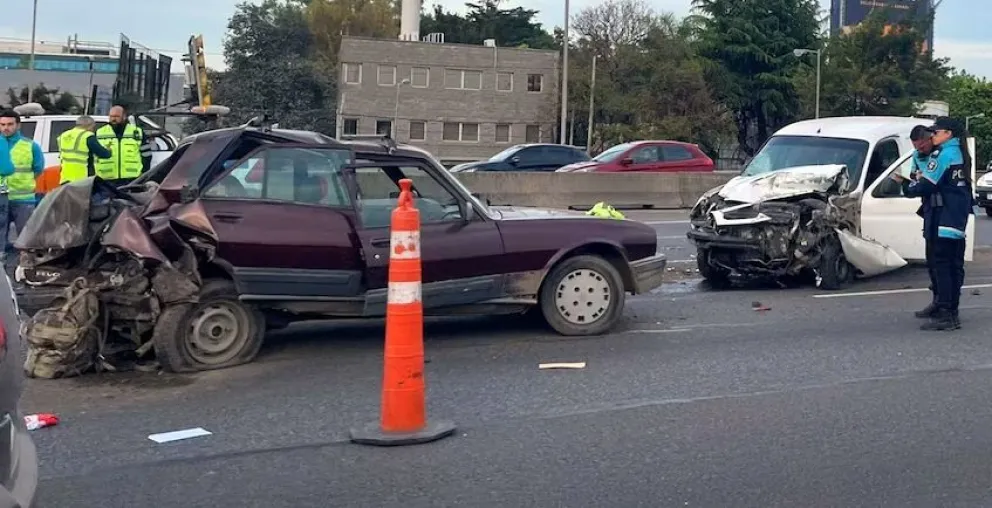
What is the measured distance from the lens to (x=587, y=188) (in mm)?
23906

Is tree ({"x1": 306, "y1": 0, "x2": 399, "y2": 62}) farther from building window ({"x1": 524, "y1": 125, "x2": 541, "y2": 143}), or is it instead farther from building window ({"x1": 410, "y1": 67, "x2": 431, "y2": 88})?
building window ({"x1": 524, "y1": 125, "x2": 541, "y2": 143})

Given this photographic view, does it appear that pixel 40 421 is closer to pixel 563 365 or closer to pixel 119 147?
pixel 563 365

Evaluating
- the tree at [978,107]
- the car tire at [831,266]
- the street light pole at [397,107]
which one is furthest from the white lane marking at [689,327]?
the tree at [978,107]

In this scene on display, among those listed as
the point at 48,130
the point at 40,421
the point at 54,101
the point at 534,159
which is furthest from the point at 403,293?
the point at 54,101

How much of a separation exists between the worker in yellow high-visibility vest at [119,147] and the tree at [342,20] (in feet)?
230

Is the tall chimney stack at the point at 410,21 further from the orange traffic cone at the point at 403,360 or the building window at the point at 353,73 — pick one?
the orange traffic cone at the point at 403,360

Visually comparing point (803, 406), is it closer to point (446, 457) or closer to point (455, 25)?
point (446, 457)

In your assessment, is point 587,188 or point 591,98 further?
Result: point 591,98

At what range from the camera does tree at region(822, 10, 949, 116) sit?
181ft

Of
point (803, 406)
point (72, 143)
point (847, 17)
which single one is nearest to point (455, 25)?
point (847, 17)

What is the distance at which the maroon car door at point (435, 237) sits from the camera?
8.27m

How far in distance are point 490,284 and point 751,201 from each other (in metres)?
4.07

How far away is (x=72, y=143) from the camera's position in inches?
529

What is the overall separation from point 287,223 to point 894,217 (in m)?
6.93
